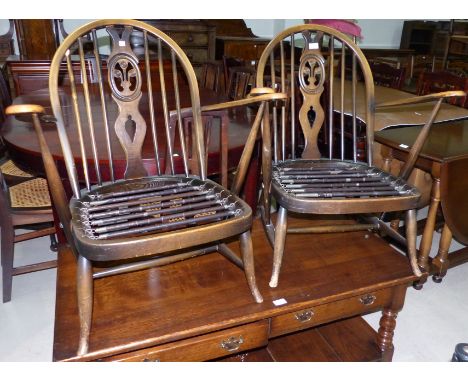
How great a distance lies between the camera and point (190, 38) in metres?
4.37

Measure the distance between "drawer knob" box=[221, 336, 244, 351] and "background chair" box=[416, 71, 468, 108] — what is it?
6.56ft

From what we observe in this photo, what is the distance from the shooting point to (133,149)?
58.1 inches

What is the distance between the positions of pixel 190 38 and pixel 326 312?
3681 millimetres

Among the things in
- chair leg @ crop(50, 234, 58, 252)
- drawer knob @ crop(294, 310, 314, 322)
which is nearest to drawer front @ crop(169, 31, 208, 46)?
chair leg @ crop(50, 234, 58, 252)

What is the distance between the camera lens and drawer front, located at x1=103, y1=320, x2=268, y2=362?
117 centimetres

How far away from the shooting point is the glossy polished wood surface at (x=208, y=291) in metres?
1.15

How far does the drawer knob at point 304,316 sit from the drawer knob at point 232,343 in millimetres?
196

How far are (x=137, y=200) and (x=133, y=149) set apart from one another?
0.23 m

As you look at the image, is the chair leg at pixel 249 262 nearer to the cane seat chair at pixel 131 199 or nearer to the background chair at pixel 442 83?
the cane seat chair at pixel 131 199

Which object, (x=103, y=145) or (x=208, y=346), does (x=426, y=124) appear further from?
(x=103, y=145)

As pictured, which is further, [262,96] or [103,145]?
[103,145]

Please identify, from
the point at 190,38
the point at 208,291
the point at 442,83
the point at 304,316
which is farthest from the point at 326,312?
the point at 190,38

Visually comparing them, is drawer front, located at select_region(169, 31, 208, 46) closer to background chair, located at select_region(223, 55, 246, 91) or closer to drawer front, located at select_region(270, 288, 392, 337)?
background chair, located at select_region(223, 55, 246, 91)

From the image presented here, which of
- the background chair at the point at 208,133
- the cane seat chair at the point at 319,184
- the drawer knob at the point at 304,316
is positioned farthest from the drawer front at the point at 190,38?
the drawer knob at the point at 304,316
